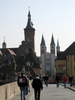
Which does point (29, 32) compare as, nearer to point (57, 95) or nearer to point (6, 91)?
point (57, 95)

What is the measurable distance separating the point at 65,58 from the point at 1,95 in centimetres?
6128

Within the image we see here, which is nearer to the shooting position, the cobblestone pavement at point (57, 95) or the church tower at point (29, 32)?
the cobblestone pavement at point (57, 95)

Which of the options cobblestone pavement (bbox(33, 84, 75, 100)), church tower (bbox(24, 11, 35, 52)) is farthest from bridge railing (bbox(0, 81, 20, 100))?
church tower (bbox(24, 11, 35, 52))

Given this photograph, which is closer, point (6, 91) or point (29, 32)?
point (6, 91)

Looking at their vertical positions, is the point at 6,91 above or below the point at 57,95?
above

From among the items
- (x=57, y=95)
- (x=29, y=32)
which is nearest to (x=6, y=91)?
(x=57, y=95)

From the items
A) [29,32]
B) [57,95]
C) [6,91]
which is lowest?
[57,95]

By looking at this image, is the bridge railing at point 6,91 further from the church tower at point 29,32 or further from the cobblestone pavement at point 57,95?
the church tower at point 29,32

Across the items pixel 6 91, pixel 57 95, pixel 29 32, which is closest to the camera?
pixel 6 91

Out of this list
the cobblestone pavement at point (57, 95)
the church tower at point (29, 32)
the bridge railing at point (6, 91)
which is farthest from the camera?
the church tower at point (29, 32)

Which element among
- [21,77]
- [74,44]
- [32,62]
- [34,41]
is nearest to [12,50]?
[34,41]

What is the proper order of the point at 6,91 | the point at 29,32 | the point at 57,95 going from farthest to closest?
the point at 29,32 → the point at 57,95 → the point at 6,91

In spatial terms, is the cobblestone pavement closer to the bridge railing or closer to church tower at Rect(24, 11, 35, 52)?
the bridge railing

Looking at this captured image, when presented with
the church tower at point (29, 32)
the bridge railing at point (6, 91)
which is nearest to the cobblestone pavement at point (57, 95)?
the bridge railing at point (6, 91)
